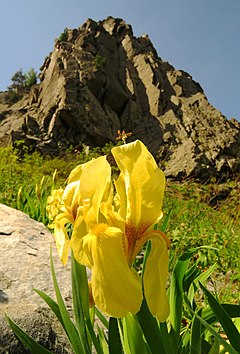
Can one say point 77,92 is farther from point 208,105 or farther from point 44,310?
point 44,310

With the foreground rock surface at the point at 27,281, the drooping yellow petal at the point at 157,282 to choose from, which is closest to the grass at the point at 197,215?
the foreground rock surface at the point at 27,281

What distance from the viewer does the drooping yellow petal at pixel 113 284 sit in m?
0.53

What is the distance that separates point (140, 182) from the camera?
63cm

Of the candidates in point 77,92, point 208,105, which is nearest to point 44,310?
point 77,92

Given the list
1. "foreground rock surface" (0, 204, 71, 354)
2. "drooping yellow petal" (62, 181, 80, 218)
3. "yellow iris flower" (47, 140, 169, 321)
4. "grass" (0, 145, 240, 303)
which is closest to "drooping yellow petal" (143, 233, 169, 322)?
"yellow iris flower" (47, 140, 169, 321)

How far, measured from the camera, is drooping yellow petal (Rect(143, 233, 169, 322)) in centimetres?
57

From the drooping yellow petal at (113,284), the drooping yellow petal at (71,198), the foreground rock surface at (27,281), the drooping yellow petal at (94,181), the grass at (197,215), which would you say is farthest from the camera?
the grass at (197,215)

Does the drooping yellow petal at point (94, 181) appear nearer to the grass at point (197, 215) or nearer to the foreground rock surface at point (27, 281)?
the foreground rock surface at point (27, 281)

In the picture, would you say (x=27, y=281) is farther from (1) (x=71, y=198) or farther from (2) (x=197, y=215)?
(2) (x=197, y=215)

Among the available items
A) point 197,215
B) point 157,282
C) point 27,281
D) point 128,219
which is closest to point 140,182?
point 128,219

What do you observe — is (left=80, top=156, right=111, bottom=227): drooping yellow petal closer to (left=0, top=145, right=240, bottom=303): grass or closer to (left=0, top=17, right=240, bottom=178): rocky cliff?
(left=0, top=145, right=240, bottom=303): grass

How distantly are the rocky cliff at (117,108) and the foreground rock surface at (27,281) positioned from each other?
20756mm

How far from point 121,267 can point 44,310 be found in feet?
2.94

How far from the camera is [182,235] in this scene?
3.01 meters
